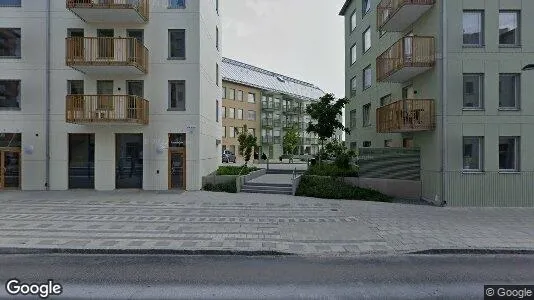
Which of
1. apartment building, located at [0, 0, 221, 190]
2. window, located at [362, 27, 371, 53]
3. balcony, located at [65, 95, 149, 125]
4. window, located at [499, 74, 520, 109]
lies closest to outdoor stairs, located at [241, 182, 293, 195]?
apartment building, located at [0, 0, 221, 190]

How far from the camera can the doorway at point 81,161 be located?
→ 18422mm

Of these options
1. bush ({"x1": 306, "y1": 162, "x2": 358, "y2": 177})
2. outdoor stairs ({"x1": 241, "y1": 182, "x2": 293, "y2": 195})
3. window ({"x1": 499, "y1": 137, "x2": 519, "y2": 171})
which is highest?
window ({"x1": 499, "y1": 137, "x2": 519, "y2": 171})

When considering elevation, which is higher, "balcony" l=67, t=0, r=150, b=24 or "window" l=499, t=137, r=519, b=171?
"balcony" l=67, t=0, r=150, b=24

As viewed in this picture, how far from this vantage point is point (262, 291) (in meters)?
5.61

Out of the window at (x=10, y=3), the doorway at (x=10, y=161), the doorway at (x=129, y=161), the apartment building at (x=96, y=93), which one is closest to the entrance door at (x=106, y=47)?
the apartment building at (x=96, y=93)

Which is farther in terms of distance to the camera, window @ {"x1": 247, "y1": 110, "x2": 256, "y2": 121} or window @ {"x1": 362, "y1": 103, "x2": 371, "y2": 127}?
window @ {"x1": 247, "y1": 110, "x2": 256, "y2": 121}

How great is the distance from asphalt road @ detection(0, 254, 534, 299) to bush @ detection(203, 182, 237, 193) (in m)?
10.3

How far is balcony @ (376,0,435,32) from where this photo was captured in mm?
14969

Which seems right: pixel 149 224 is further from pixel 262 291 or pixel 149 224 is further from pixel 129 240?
pixel 262 291

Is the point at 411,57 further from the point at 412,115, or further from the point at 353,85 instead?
the point at 353,85

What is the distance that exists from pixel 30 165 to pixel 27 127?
77.8 inches

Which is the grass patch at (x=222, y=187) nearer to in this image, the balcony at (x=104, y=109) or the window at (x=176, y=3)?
the balcony at (x=104, y=109)

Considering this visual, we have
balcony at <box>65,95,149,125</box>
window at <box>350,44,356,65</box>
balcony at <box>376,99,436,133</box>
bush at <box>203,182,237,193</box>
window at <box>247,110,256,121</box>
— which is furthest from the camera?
window at <box>247,110,256,121</box>

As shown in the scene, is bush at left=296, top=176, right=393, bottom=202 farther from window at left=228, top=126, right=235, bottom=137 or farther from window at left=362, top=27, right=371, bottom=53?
window at left=228, top=126, right=235, bottom=137
